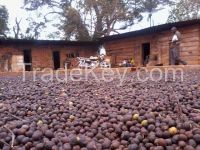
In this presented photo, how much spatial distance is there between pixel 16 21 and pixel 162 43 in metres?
19.6

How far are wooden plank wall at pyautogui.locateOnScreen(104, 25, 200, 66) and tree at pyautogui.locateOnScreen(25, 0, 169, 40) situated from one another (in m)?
3.95

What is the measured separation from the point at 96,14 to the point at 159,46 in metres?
9.87

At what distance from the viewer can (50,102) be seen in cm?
299

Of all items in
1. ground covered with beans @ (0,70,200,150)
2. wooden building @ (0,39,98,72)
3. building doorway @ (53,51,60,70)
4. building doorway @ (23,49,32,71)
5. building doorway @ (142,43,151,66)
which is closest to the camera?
ground covered with beans @ (0,70,200,150)

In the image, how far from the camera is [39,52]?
72.7 ft

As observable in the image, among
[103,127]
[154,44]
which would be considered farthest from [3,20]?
[103,127]

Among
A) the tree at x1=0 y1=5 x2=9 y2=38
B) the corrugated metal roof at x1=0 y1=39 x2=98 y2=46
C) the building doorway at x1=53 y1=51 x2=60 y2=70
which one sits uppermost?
the tree at x1=0 y1=5 x2=9 y2=38

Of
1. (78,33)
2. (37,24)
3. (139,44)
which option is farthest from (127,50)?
(37,24)

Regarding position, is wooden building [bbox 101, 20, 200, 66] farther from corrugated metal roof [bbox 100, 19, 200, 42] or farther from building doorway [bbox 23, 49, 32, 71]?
building doorway [bbox 23, 49, 32, 71]

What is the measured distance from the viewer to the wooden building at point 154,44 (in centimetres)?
1498

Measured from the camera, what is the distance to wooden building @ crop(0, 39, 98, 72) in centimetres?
2075

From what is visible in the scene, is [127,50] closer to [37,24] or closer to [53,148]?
[37,24]

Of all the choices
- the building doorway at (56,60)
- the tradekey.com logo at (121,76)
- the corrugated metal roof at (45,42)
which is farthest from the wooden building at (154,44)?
the tradekey.com logo at (121,76)

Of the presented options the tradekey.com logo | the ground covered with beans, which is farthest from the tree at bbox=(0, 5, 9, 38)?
the ground covered with beans
